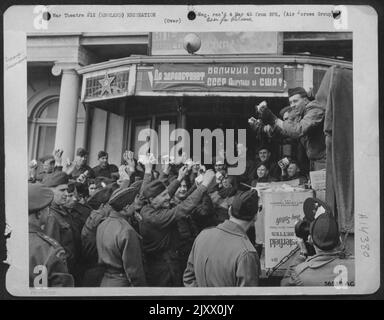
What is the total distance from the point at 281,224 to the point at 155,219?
926mm

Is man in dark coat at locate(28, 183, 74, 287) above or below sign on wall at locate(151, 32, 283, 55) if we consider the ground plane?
below

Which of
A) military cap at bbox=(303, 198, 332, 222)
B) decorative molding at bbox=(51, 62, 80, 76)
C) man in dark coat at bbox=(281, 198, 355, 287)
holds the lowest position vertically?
man in dark coat at bbox=(281, 198, 355, 287)

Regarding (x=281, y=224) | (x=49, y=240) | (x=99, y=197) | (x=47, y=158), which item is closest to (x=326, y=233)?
(x=281, y=224)

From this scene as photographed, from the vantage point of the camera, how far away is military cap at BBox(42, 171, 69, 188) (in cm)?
398

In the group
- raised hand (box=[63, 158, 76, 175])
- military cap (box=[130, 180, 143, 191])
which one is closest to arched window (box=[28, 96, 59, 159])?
raised hand (box=[63, 158, 76, 175])

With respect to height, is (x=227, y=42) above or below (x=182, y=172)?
above

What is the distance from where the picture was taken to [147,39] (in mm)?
3990

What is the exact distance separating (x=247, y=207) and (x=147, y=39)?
145 cm

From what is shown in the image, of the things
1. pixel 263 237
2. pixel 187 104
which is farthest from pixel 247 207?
pixel 187 104

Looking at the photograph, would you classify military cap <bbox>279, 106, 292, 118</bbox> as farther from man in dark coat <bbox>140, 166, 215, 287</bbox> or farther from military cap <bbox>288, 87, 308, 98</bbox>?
man in dark coat <bbox>140, 166, 215, 287</bbox>

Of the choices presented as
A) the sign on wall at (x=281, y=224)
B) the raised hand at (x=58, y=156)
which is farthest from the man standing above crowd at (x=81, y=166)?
the sign on wall at (x=281, y=224)

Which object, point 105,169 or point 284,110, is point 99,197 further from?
point 284,110

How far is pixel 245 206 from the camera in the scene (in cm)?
394

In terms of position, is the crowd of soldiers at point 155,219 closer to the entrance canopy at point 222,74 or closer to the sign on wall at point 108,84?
the entrance canopy at point 222,74
